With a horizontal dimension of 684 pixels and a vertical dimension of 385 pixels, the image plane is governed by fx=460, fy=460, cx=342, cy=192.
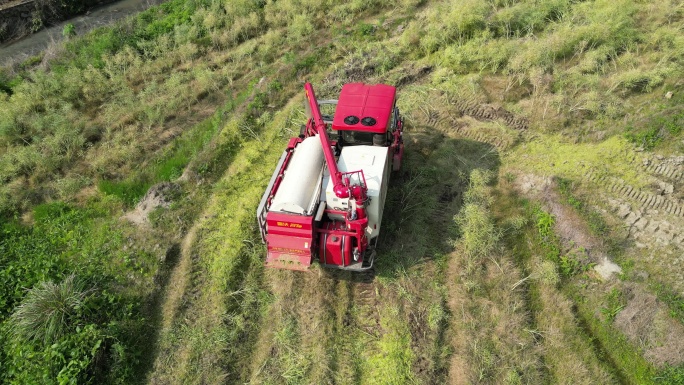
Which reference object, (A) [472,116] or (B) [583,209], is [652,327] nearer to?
(B) [583,209]

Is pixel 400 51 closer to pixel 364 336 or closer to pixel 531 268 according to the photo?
pixel 531 268

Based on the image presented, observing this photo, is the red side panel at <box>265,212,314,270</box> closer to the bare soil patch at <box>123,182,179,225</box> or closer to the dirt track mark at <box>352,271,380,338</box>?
the dirt track mark at <box>352,271,380,338</box>

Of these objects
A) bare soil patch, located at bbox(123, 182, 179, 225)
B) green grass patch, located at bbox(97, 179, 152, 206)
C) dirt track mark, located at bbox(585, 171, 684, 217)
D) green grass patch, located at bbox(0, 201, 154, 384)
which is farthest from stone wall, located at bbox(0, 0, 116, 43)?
dirt track mark, located at bbox(585, 171, 684, 217)

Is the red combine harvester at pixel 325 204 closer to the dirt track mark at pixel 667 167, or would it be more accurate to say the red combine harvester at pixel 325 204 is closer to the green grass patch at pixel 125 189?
the green grass patch at pixel 125 189

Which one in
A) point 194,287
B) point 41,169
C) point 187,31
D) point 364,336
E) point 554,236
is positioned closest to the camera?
point 364,336

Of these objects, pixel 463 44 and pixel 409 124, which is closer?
pixel 409 124

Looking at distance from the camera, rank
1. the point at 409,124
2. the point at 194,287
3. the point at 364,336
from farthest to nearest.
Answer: the point at 409,124
the point at 194,287
the point at 364,336

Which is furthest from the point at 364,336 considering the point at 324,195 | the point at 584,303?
the point at 584,303
